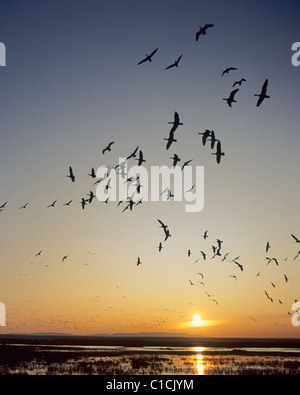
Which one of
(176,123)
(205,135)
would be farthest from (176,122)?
(205,135)

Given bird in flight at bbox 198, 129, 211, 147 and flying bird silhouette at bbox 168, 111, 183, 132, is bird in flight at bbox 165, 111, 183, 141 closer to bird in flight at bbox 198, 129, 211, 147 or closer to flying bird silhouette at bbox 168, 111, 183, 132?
flying bird silhouette at bbox 168, 111, 183, 132

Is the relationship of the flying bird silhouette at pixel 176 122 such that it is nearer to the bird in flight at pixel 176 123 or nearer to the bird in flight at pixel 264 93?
the bird in flight at pixel 176 123

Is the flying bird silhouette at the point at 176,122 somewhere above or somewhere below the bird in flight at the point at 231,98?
below

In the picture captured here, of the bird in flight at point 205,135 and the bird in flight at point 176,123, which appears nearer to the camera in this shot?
the bird in flight at point 176,123

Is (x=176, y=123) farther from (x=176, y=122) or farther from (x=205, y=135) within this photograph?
(x=205, y=135)

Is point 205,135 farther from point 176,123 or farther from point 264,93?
point 264,93

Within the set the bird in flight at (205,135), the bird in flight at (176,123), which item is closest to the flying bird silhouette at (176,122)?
the bird in flight at (176,123)

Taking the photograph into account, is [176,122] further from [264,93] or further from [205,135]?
[264,93]

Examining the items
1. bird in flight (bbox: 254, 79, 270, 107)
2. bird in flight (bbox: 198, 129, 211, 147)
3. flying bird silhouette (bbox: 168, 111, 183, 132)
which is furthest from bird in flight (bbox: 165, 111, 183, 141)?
bird in flight (bbox: 254, 79, 270, 107)

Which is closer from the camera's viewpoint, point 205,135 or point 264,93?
point 264,93

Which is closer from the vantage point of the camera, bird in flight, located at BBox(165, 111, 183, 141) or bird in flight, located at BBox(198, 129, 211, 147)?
bird in flight, located at BBox(165, 111, 183, 141)
